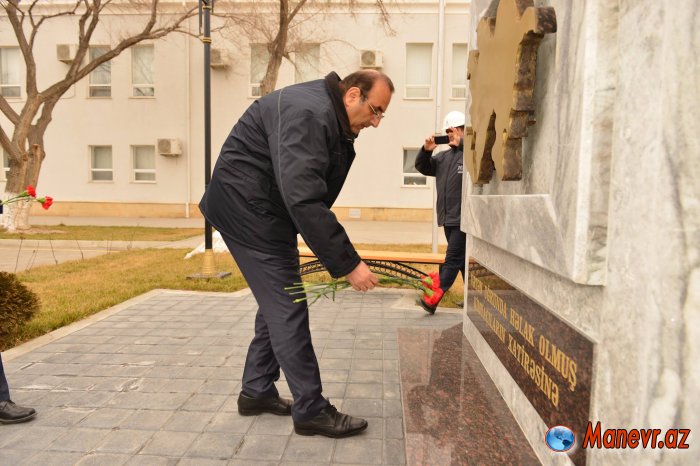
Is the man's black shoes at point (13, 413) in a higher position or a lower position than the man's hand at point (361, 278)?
lower

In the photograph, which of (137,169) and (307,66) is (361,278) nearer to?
(307,66)

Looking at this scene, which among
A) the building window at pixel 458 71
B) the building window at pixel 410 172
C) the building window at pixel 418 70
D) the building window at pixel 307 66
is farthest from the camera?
the building window at pixel 410 172

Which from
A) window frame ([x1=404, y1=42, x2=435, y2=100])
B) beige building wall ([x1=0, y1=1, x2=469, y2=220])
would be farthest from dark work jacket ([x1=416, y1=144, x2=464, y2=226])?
window frame ([x1=404, y1=42, x2=435, y2=100])

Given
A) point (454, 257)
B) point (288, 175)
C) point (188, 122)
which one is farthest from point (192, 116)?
point (288, 175)

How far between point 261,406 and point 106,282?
481 cm

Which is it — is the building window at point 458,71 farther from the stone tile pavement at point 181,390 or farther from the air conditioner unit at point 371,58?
the stone tile pavement at point 181,390

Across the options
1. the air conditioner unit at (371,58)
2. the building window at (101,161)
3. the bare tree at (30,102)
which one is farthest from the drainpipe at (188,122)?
the air conditioner unit at (371,58)

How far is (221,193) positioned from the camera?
2824 millimetres

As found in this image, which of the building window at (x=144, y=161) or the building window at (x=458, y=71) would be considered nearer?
the building window at (x=458, y=71)

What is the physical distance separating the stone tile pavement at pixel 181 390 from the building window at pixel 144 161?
16031 mm

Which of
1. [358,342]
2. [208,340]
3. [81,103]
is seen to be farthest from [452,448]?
[81,103]

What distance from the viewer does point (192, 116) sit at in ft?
65.5

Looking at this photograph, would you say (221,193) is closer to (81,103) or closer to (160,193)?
(160,193)

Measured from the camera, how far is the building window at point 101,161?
20.8 metres
